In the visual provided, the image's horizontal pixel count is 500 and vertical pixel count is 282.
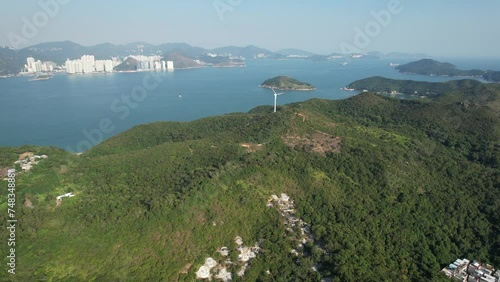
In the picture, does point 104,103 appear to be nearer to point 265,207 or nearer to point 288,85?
point 288,85

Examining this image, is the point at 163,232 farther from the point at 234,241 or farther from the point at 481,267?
the point at 481,267

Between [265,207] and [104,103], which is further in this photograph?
[104,103]

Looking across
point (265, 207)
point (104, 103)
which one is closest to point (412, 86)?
point (104, 103)

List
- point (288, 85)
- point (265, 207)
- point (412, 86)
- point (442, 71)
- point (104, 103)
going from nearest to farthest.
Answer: point (265, 207) < point (104, 103) < point (412, 86) < point (288, 85) < point (442, 71)

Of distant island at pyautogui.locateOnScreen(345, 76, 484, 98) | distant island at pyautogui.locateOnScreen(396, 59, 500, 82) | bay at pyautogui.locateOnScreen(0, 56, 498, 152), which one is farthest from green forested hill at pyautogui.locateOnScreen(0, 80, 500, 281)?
distant island at pyautogui.locateOnScreen(396, 59, 500, 82)

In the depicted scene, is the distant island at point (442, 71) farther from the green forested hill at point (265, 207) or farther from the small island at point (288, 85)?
the green forested hill at point (265, 207)

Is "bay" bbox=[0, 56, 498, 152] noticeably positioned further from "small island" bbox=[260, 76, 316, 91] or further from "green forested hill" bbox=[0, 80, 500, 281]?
"green forested hill" bbox=[0, 80, 500, 281]

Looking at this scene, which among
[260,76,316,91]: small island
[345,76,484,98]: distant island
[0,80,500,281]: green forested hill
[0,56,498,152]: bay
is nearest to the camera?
[0,80,500,281]: green forested hill
